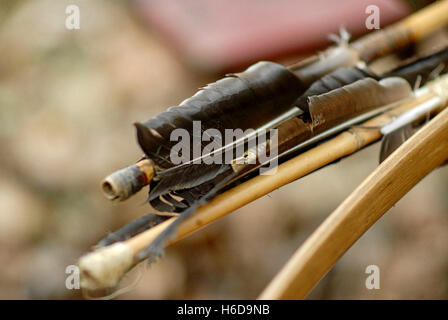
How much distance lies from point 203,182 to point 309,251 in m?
0.11

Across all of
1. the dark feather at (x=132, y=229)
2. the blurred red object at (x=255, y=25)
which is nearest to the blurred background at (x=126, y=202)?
the blurred red object at (x=255, y=25)

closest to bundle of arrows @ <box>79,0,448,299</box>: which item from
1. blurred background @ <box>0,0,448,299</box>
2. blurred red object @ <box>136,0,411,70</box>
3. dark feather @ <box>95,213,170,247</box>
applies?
dark feather @ <box>95,213,170,247</box>

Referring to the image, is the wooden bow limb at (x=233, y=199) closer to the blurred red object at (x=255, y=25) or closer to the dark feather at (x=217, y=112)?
the dark feather at (x=217, y=112)

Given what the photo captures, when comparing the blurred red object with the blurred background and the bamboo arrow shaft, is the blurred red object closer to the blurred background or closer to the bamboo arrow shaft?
the blurred background

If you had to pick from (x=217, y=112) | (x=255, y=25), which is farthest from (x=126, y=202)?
(x=217, y=112)

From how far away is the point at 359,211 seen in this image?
441 mm

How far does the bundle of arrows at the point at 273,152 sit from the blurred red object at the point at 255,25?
425mm

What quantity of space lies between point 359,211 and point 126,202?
79cm

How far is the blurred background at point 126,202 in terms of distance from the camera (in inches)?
44.5

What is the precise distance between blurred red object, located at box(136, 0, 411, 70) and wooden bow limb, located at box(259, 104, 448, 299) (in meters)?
0.50

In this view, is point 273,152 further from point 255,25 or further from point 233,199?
point 255,25

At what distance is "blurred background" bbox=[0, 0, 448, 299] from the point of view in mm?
1130
